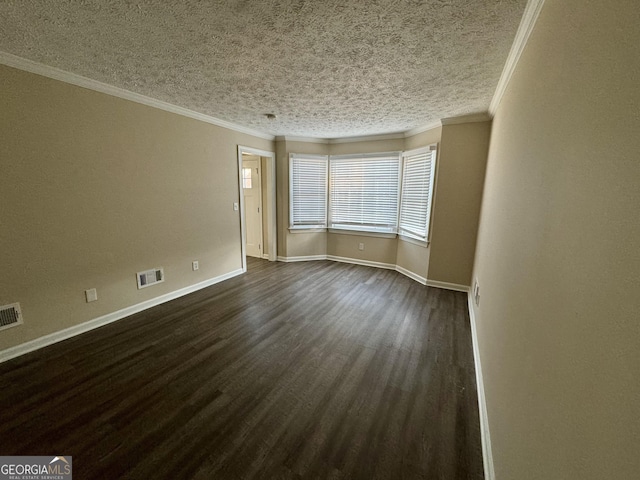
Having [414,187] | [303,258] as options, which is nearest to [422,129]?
[414,187]

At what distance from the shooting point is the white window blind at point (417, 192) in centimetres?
376

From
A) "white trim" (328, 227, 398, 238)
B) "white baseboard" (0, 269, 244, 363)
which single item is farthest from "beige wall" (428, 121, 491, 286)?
"white baseboard" (0, 269, 244, 363)

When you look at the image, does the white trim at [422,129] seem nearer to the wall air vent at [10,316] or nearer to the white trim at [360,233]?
the white trim at [360,233]

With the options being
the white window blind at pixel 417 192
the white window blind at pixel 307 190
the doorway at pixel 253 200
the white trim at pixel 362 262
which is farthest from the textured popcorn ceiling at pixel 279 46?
the white trim at pixel 362 262

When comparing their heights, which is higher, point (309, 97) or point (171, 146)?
point (309, 97)

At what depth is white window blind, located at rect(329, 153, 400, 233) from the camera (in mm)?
4520

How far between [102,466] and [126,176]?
2547 mm

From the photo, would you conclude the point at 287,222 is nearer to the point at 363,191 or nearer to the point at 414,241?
the point at 363,191

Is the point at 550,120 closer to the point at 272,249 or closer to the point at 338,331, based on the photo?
the point at 338,331

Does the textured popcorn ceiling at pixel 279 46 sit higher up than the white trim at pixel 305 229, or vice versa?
the textured popcorn ceiling at pixel 279 46

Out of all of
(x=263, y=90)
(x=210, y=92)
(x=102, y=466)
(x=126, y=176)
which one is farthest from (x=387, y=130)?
(x=102, y=466)

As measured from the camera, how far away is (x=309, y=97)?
2.69m

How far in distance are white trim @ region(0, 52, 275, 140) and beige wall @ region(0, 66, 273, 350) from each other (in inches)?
2.0

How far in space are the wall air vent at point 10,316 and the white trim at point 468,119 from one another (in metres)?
4.99
